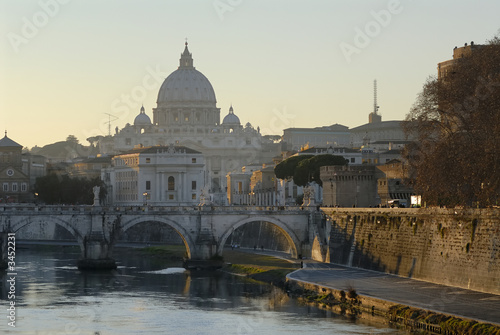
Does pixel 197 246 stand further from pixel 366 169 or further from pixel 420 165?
pixel 420 165

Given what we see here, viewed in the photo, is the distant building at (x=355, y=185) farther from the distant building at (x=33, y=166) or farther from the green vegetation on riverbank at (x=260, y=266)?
the distant building at (x=33, y=166)

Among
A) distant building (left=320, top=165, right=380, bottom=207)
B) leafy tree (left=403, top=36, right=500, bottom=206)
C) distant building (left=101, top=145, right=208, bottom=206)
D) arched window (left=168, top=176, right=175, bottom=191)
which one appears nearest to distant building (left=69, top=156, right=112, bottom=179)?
distant building (left=101, top=145, right=208, bottom=206)

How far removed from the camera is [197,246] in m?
90.6

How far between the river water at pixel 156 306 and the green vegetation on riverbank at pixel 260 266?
1188 millimetres

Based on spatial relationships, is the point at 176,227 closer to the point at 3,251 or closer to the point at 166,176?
the point at 3,251

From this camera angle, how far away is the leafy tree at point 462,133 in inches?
2426

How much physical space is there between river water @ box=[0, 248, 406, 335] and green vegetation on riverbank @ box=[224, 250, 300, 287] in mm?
1188

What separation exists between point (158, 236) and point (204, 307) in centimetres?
6174

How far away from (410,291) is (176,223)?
109ft

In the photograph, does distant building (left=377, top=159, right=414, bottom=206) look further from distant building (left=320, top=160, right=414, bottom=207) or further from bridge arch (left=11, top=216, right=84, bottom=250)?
bridge arch (left=11, top=216, right=84, bottom=250)

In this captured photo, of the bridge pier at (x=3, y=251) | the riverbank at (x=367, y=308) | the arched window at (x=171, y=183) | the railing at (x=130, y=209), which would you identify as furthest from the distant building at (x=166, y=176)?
the riverbank at (x=367, y=308)

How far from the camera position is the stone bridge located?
90125 mm

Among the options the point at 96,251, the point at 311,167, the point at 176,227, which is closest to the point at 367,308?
the point at 176,227

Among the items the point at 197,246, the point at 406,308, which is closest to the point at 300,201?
the point at 197,246
